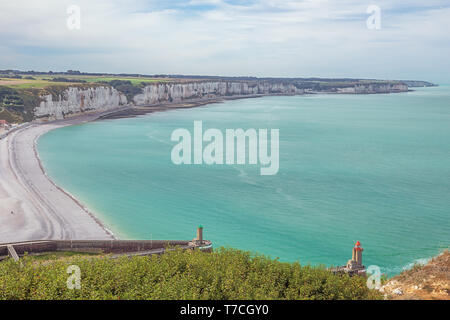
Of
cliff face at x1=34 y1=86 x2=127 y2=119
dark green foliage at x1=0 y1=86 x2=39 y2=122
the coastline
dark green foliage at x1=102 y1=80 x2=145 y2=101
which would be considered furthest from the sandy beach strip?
dark green foliage at x1=102 y1=80 x2=145 y2=101

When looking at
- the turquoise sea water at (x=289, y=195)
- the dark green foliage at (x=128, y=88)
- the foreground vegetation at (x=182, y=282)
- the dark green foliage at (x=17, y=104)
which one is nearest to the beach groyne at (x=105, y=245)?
the foreground vegetation at (x=182, y=282)

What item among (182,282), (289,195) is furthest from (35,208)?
(182,282)

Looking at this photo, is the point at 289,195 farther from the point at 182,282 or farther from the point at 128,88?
the point at 128,88

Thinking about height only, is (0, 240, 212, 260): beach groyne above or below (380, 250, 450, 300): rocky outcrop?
below

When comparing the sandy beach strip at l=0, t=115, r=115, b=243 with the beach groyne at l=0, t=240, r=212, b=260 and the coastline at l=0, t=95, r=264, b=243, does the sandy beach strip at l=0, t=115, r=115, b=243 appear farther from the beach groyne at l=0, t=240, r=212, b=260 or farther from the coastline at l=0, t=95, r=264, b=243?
the beach groyne at l=0, t=240, r=212, b=260

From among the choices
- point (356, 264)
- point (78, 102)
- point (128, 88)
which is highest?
point (128, 88)

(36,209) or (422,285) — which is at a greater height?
(422,285)
